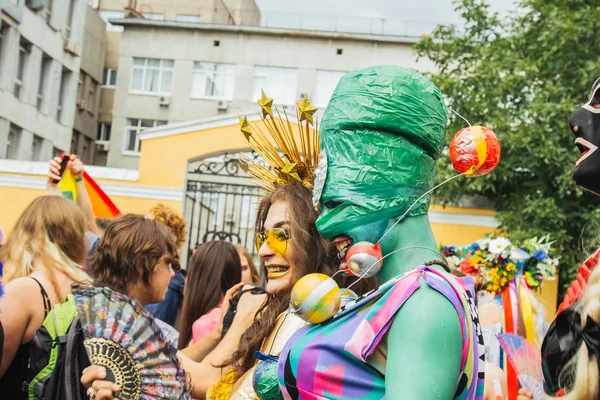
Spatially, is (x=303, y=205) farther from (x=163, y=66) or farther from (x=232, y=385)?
(x=163, y=66)

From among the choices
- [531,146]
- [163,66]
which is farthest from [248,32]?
[531,146]

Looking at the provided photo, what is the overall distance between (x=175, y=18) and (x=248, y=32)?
23.5 feet

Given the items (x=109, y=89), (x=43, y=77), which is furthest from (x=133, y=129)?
(x=43, y=77)

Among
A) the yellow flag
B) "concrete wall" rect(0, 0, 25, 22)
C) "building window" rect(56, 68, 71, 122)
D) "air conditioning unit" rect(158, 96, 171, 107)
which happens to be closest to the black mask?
the yellow flag

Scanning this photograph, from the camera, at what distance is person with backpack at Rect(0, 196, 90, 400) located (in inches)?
136

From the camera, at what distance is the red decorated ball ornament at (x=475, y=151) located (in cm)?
218

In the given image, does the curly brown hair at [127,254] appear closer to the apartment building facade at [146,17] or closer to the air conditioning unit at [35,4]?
the air conditioning unit at [35,4]

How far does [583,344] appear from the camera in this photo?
177cm

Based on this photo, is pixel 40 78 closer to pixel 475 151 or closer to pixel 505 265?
pixel 505 265

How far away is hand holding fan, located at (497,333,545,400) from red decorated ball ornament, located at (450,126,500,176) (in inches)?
42.5

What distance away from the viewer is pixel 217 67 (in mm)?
31125

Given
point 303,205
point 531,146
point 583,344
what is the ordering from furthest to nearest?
point 531,146, point 303,205, point 583,344

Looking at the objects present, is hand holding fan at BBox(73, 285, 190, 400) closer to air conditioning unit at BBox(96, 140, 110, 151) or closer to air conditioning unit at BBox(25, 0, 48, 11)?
air conditioning unit at BBox(25, 0, 48, 11)

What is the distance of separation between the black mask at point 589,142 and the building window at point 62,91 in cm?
2803
